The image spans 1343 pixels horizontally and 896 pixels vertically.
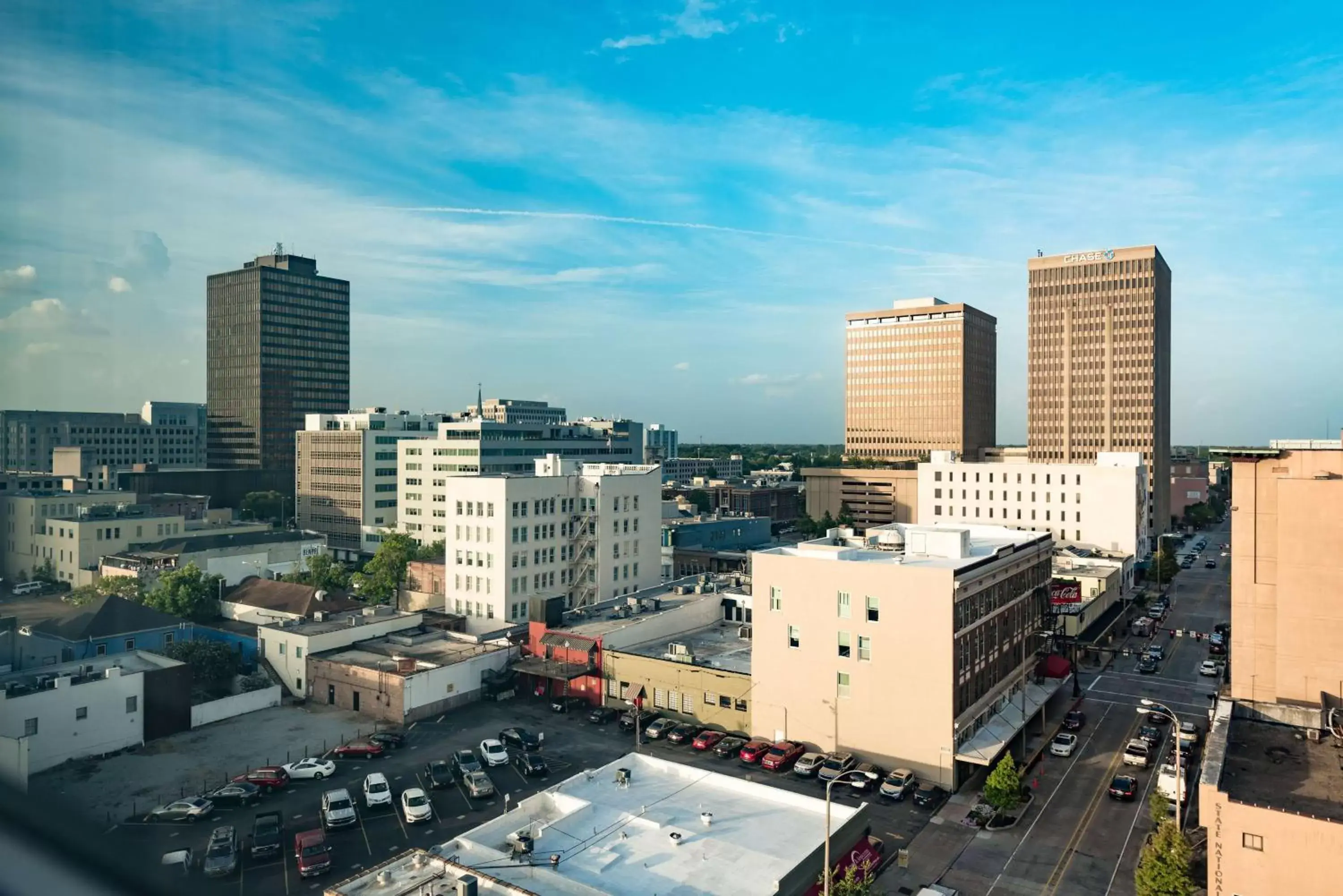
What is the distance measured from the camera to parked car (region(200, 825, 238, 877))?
19797mm

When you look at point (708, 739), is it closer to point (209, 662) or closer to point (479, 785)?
point (479, 785)

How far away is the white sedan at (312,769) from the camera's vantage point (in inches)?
1042

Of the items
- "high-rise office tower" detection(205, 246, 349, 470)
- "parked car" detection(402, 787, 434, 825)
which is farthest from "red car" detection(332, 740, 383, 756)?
"high-rise office tower" detection(205, 246, 349, 470)

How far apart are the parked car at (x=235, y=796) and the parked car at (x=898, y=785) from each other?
59.5 feet

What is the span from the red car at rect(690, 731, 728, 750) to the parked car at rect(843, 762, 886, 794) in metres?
5.11

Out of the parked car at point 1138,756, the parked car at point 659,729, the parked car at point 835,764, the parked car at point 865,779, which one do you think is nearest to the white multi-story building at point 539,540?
the parked car at point 659,729

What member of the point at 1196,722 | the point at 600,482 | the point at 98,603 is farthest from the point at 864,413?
the point at 98,603

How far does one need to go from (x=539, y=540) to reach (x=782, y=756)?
19859 millimetres

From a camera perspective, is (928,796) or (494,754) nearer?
(928,796)

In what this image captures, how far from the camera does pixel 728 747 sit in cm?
2897

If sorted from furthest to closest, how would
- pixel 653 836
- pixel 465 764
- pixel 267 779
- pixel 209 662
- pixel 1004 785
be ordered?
pixel 209 662 < pixel 465 764 < pixel 267 779 < pixel 1004 785 < pixel 653 836

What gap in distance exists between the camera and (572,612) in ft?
133

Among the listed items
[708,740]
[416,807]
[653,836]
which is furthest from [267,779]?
[708,740]

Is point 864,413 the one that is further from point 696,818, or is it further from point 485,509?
point 696,818
